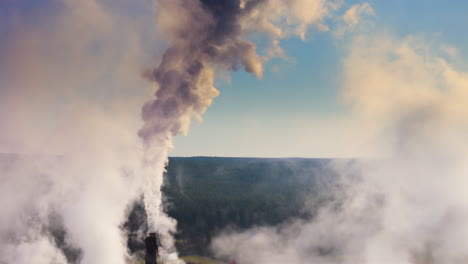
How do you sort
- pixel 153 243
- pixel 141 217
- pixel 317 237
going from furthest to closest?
1. pixel 141 217
2. pixel 317 237
3. pixel 153 243

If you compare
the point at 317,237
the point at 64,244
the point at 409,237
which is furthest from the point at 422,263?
the point at 64,244

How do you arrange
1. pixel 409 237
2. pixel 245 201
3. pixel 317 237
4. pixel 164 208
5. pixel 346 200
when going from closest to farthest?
pixel 409 237 < pixel 317 237 < pixel 346 200 < pixel 164 208 < pixel 245 201

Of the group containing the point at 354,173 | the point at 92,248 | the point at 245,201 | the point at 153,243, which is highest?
the point at 354,173

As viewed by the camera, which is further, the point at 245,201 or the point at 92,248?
the point at 245,201

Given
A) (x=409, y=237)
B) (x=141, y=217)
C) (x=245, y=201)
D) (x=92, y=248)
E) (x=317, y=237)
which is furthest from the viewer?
(x=245, y=201)

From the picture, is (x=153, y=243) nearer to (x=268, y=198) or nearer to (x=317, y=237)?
(x=317, y=237)

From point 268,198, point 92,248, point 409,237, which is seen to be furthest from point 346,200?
point 92,248

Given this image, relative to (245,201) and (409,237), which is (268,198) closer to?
(245,201)

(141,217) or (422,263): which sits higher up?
(141,217)

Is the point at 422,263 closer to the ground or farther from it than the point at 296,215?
closer to the ground
